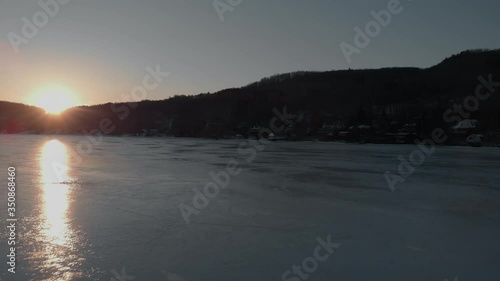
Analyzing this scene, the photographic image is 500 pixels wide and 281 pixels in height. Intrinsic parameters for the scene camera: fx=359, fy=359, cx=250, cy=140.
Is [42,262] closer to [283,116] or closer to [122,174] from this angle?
[122,174]

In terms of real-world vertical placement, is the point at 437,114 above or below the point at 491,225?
above

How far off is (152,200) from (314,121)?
5875 cm

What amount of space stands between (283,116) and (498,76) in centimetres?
4244

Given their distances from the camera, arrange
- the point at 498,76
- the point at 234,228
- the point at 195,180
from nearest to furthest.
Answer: the point at 234,228
the point at 195,180
the point at 498,76

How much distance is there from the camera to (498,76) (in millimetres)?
69875

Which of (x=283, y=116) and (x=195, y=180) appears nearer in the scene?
(x=195, y=180)

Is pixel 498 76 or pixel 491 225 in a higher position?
pixel 498 76

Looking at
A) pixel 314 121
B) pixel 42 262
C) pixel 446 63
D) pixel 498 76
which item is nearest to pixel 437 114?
pixel 314 121

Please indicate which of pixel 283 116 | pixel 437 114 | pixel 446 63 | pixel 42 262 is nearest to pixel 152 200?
pixel 42 262

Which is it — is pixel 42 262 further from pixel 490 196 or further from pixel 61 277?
pixel 490 196

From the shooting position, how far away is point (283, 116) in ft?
251

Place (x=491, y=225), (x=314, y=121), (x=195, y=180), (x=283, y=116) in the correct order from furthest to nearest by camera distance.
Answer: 1. (x=283, y=116)
2. (x=314, y=121)
3. (x=195, y=180)
4. (x=491, y=225)

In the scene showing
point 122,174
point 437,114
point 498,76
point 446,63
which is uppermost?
point 446,63

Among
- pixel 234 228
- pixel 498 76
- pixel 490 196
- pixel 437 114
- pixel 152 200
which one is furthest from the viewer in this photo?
pixel 498 76
